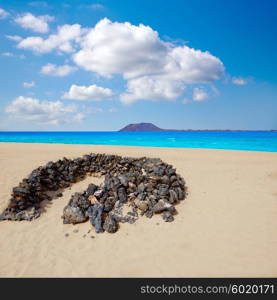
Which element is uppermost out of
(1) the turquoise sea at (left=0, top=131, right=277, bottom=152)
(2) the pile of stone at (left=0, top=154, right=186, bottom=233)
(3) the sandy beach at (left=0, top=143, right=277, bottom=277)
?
(1) the turquoise sea at (left=0, top=131, right=277, bottom=152)

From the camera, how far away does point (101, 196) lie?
29.2 ft

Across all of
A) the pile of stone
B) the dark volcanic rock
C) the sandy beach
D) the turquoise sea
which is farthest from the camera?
the turquoise sea

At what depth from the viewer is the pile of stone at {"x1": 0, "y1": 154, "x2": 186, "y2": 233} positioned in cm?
779

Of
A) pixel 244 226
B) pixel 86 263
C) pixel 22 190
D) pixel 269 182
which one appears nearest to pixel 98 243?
pixel 86 263

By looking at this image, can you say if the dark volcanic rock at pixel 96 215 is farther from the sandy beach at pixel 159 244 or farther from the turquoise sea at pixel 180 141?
the turquoise sea at pixel 180 141

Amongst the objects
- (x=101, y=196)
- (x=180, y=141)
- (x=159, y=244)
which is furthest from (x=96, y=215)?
(x=180, y=141)

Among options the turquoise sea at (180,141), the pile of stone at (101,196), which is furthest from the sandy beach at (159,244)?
the turquoise sea at (180,141)

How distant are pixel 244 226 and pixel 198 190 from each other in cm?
367

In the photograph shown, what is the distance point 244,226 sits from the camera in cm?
742

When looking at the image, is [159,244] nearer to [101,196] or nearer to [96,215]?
[96,215]

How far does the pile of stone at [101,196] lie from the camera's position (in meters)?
7.79

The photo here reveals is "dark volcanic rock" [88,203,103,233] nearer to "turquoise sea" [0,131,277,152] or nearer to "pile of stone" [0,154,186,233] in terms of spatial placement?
"pile of stone" [0,154,186,233]

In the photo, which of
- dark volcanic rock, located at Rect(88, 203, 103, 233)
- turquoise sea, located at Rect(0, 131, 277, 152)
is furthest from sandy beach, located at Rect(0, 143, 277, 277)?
turquoise sea, located at Rect(0, 131, 277, 152)
